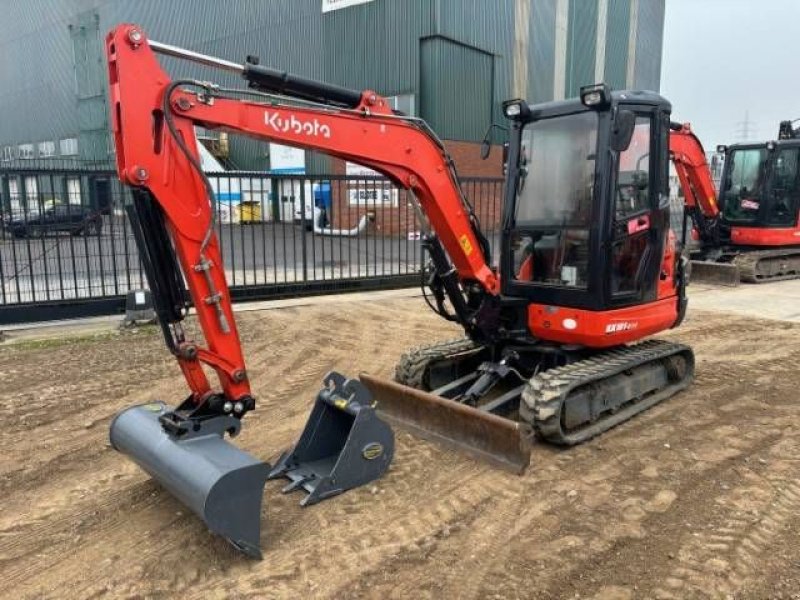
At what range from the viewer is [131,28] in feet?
10.3

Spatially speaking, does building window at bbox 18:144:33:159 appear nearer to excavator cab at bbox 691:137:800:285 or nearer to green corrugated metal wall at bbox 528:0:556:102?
green corrugated metal wall at bbox 528:0:556:102

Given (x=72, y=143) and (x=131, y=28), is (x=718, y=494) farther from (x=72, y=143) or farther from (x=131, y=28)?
(x=72, y=143)

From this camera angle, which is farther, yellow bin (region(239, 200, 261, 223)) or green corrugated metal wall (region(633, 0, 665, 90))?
green corrugated metal wall (region(633, 0, 665, 90))

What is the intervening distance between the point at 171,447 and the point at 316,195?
758 cm

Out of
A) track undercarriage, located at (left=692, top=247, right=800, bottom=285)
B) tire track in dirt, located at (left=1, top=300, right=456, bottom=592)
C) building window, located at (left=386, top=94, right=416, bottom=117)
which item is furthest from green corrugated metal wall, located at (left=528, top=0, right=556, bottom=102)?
tire track in dirt, located at (left=1, top=300, right=456, bottom=592)

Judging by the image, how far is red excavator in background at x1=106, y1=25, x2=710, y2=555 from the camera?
10.7 feet

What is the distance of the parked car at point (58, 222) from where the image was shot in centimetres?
852

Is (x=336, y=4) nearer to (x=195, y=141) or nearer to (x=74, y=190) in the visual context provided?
(x=74, y=190)

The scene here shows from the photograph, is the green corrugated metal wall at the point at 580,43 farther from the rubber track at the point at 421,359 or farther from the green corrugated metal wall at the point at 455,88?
the rubber track at the point at 421,359

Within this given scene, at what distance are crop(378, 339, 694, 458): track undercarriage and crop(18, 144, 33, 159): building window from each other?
38.9 m

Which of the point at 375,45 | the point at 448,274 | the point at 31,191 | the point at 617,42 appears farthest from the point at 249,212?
the point at 617,42

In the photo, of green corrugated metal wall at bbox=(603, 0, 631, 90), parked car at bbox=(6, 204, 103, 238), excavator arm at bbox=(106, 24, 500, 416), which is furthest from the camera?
green corrugated metal wall at bbox=(603, 0, 631, 90)

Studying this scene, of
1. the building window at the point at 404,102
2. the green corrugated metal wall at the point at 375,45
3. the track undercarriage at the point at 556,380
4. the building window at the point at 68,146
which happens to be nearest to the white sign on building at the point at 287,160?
the green corrugated metal wall at the point at 375,45

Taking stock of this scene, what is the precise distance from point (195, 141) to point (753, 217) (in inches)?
472
